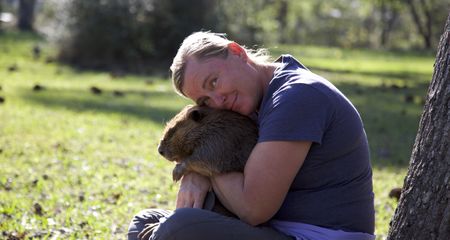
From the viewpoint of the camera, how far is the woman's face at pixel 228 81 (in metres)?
3.42

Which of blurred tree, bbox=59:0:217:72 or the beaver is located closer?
the beaver

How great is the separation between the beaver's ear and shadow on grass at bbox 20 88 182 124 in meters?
6.13

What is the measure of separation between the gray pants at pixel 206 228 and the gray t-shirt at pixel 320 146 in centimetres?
17

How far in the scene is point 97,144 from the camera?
817 cm

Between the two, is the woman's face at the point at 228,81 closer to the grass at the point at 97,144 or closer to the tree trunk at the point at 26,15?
the grass at the point at 97,144

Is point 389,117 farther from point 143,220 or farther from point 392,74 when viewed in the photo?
point 143,220

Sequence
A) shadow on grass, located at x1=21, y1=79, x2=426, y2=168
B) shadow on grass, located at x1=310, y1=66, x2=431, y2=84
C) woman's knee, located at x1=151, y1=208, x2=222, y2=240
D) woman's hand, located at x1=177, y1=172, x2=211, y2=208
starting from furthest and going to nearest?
shadow on grass, located at x1=310, y1=66, x2=431, y2=84 < shadow on grass, located at x1=21, y1=79, x2=426, y2=168 < woman's hand, located at x1=177, y1=172, x2=211, y2=208 < woman's knee, located at x1=151, y1=208, x2=222, y2=240

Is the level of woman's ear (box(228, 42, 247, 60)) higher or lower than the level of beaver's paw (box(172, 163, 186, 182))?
higher

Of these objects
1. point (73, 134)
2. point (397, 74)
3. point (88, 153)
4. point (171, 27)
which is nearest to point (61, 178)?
point (88, 153)

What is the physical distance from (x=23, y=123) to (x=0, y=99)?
5.24 feet

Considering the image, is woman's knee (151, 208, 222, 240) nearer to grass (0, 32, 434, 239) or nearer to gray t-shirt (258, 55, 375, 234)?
gray t-shirt (258, 55, 375, 234)

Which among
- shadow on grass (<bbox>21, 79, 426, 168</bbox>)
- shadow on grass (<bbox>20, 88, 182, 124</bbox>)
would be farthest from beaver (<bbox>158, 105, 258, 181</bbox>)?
shadow on grass (<bbox>20, 88, 182, 124</bbox>)

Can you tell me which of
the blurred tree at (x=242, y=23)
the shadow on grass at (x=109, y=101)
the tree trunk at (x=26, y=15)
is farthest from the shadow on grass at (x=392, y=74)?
the tree trunk at (x=26, y=15)

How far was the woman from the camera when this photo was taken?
3.16 meters
